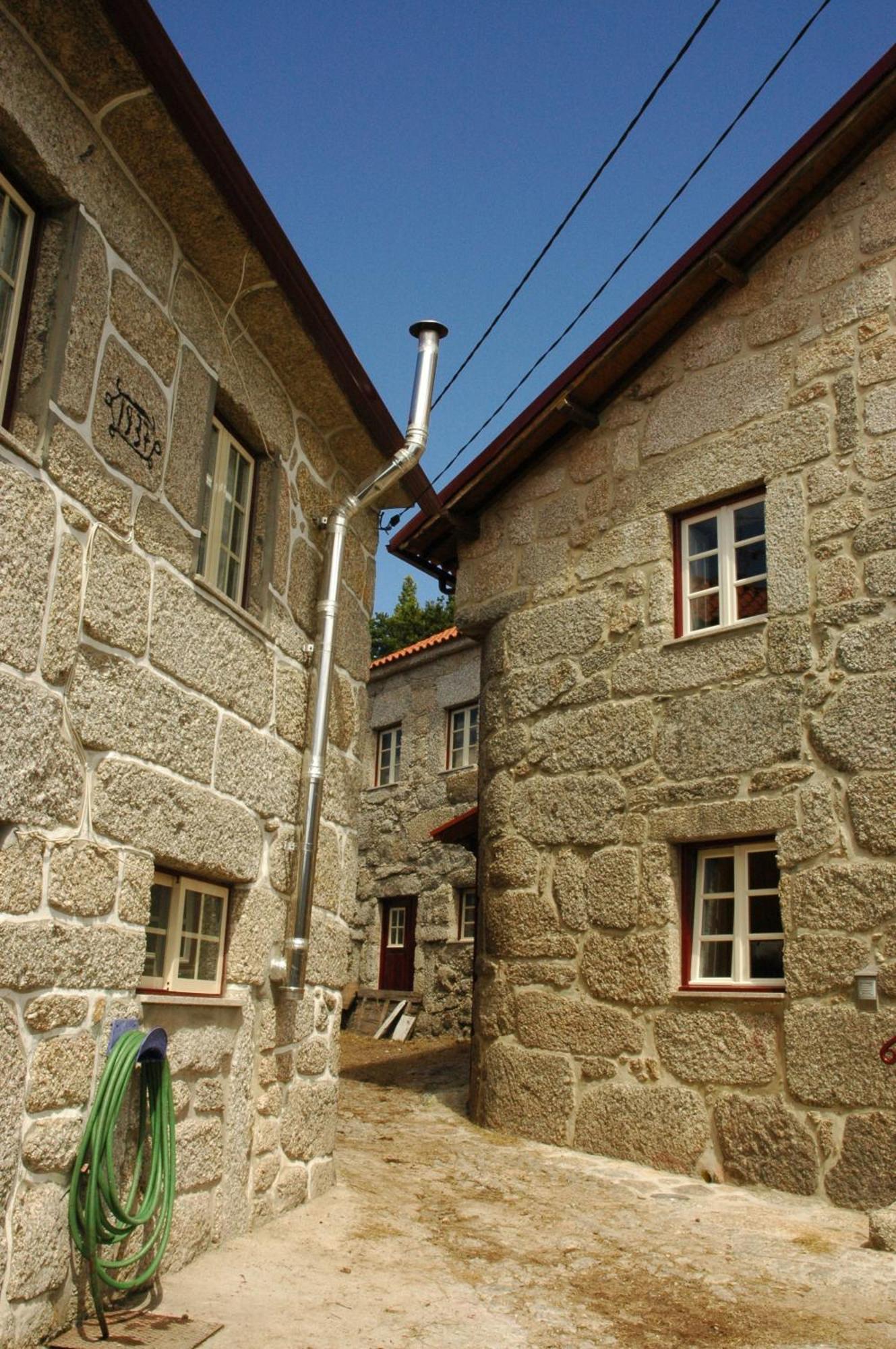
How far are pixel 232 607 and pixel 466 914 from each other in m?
9.79

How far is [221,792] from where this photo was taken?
4953mm

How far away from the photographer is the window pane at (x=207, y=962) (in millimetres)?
4918

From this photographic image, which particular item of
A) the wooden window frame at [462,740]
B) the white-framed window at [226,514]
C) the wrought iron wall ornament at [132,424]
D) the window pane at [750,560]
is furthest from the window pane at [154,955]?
the wooden window frame at [462,740]

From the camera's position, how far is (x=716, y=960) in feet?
23.2

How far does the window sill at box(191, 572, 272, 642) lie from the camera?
4848 millimetres

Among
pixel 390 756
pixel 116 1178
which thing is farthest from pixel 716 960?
pixel 390 756

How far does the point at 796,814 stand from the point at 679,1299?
2.83 m

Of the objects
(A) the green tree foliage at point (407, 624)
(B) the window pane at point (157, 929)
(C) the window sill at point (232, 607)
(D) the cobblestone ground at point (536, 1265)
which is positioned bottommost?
(D) the cobblestone ground at point (536, 1265)

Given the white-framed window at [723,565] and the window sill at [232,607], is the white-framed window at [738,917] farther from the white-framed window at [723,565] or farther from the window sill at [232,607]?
the window sill at [232,607]

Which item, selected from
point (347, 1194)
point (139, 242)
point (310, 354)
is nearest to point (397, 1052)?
point (347, 1194)

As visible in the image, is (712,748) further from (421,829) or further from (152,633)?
(421,829)

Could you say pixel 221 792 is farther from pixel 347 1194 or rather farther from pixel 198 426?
pixel 347 1194

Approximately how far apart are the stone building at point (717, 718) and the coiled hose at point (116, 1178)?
3567mm

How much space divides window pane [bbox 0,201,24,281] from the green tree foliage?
70.2 ft
